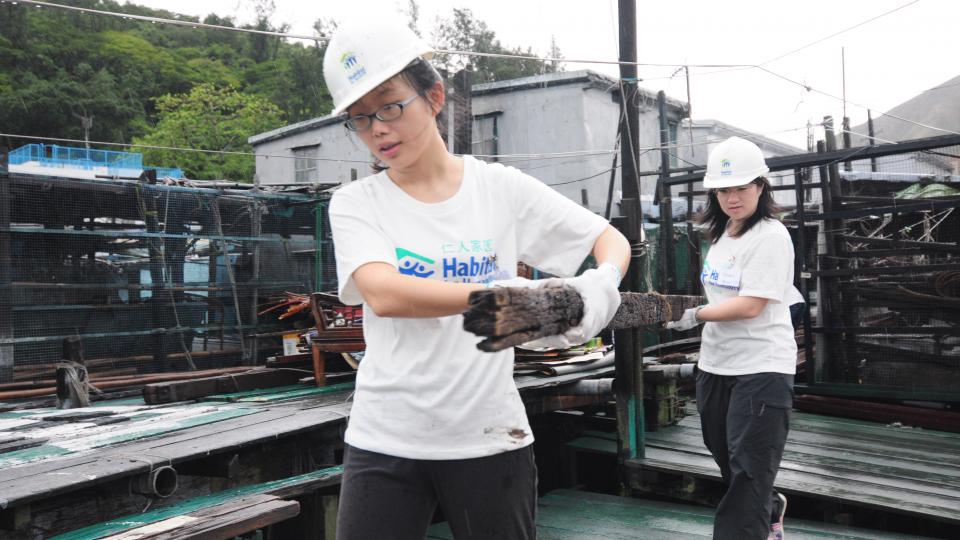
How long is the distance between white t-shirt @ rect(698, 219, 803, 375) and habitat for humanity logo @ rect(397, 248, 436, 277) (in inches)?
81.6

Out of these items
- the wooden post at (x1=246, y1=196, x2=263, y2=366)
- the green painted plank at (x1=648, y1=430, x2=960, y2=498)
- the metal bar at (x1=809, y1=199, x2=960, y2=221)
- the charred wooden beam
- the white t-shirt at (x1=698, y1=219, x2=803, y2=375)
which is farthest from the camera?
the wooden post at (x1=246, y1=196, x2=263, y2=366)

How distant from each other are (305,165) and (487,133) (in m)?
6.31

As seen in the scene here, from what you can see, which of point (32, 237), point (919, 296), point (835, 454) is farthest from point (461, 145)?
point (32, 237)

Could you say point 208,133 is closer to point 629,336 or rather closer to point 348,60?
point 629,336

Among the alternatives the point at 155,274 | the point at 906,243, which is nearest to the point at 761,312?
the point at 906,243

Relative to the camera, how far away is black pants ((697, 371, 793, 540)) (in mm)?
3162

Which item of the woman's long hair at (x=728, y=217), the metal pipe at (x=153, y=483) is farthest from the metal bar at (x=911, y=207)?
the metal pipe at (x=153, y=483)

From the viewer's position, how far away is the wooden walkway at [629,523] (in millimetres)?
4270

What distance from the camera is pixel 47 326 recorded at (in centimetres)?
844

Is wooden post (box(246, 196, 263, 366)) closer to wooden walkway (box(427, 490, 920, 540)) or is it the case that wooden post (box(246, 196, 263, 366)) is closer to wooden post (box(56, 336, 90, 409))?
wooden post (box(56, 336, 90, 409))

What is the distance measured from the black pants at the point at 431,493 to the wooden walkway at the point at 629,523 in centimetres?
274

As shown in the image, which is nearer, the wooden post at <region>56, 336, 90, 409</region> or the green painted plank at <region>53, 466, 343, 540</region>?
the green painted plank at <region>53, 466, 343, 540</region>

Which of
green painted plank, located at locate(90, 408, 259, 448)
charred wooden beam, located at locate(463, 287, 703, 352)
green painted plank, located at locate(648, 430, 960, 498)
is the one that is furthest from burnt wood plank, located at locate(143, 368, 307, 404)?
charred wooden beam, located at locate(463, 287, 703, 352)

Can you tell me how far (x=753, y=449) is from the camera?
3.18 m
